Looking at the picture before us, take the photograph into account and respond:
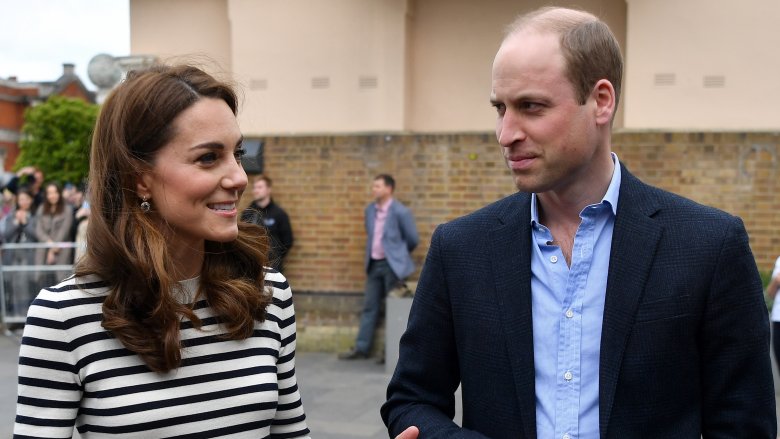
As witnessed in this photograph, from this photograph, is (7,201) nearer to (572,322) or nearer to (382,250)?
(382,250)

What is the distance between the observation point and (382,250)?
949cm

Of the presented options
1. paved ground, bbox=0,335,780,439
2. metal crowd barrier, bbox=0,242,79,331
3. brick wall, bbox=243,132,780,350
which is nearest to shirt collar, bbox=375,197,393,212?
brick wall, bbox=243,132,780,350

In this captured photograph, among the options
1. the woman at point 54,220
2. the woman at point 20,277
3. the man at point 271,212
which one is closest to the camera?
the man at point 271,212

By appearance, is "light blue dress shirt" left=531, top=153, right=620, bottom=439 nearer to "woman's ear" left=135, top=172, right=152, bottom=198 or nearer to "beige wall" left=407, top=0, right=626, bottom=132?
"woman's ear" left=135, top=172, right=152, bottom=198

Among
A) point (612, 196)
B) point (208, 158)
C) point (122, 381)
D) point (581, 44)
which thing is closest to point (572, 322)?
point (612, 196)

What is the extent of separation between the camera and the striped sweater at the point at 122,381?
2.15m

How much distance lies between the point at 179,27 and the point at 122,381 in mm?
9228

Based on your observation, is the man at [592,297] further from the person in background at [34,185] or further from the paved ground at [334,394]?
the person in background at [34,185]

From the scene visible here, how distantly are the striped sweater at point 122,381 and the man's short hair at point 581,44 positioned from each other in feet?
3.64

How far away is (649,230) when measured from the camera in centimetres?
216

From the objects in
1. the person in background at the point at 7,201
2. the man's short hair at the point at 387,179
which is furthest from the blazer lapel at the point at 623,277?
the person in background at the point at 7,201

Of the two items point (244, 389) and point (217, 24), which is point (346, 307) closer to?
point (217, 24)

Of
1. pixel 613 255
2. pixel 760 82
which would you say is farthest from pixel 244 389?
pixel 760 82

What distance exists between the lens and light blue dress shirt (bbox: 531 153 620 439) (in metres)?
2.09
